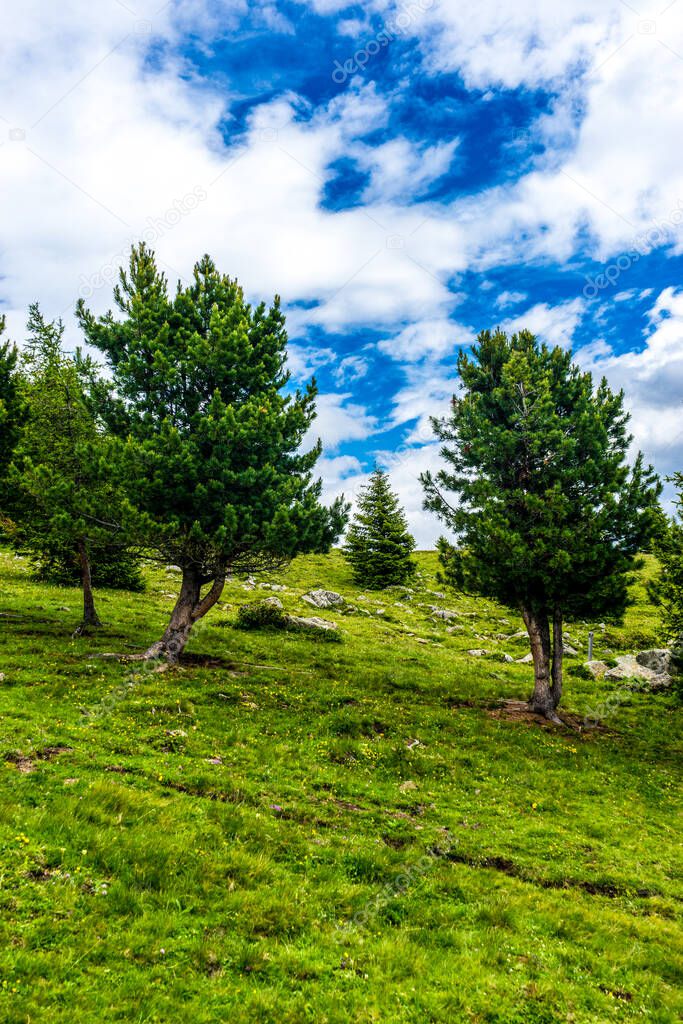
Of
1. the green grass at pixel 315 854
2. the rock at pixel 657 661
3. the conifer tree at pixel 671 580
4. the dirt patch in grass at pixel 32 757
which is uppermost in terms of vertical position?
the conifer tree at pixel 671 580

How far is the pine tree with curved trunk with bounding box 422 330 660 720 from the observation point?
22484 mm

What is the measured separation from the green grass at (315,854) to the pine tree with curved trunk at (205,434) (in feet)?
19.6

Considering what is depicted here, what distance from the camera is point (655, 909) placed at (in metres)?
11.3

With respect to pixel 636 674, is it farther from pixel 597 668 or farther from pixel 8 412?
pixel 8 412

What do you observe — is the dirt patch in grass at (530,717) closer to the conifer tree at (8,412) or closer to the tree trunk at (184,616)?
the tree trunk at (184,616)

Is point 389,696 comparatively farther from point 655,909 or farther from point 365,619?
point 365,619

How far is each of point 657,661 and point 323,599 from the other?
1062 inches

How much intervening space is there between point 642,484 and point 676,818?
13.4 meters

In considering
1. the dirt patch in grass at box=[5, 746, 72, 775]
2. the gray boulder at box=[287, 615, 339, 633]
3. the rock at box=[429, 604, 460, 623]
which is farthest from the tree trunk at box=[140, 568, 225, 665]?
the rock at box=[429, 604, 460, 623]

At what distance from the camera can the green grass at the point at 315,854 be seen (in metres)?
7.22

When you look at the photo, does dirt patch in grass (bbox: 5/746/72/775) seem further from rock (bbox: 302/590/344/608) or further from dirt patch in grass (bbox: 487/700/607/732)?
rock (bbox: 302/590/344/608)

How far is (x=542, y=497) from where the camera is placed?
24344 millimetres

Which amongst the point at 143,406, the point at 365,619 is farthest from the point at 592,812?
the point at 365,619

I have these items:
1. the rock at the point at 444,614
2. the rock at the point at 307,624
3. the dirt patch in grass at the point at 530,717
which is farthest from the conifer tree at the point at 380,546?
→ the dirt patch in grass at the point at 530,717
